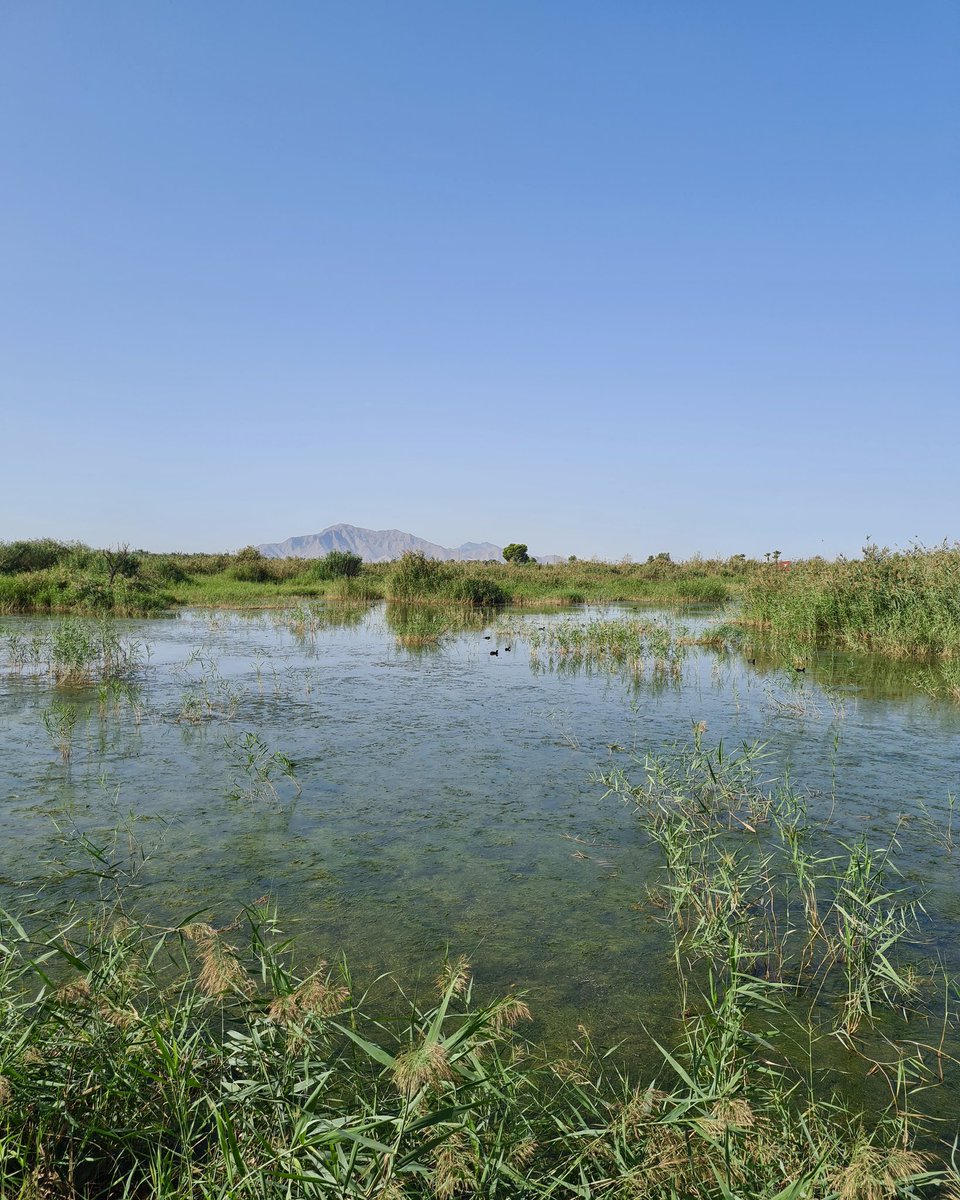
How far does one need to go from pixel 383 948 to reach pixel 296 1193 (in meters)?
1.84

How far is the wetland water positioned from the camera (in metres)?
3.75

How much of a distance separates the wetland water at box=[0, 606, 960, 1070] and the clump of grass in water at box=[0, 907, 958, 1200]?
73 centimetres

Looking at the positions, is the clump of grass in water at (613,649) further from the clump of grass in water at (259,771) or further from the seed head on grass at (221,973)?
the seed head on grass at (221,973)

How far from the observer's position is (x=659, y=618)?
2144cm

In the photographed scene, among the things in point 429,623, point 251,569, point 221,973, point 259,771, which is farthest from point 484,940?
point 251,569

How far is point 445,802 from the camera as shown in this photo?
585cm

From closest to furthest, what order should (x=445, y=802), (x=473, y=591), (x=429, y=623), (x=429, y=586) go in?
1. (x=445, y=802)
2. (x=429, y=623)
3. (x=473, y=591)
4. (x=429, y=586)

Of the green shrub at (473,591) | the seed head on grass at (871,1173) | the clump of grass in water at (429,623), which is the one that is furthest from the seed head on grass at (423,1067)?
→ the green shrub at (473,591)

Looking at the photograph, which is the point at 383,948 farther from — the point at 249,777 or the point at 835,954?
the point at 249,777

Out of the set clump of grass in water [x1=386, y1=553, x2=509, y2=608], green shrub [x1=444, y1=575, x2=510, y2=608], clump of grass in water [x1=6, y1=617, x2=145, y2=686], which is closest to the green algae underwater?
clump of grass in water [x1=6, y1=617, x2=145, y2=686]

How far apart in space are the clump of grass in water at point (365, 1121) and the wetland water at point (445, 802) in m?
0.73

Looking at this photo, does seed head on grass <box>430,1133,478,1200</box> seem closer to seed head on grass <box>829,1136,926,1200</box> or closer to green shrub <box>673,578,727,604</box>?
seed head on grass <box>829,1136,926,1200</box>

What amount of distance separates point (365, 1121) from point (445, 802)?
3.94 meters

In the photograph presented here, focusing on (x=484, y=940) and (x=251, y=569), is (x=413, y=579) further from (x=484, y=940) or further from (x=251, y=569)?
(x=484, y=940)
